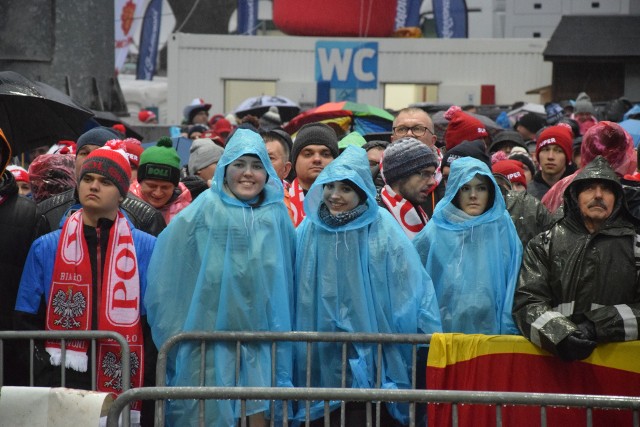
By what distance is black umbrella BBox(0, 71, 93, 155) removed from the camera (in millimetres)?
8531

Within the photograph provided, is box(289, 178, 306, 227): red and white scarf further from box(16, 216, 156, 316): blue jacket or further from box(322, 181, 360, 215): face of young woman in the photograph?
box(16, 216, 156, 316): blue jacket

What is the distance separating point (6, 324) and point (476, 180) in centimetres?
271

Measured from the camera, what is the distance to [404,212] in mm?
7371

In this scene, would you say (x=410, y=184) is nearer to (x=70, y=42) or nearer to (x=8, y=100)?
(x=8, y=100)

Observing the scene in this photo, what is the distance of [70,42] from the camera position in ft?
54.4

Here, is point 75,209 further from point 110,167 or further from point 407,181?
point 407,181

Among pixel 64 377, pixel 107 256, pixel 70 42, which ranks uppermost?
pixel 70 42

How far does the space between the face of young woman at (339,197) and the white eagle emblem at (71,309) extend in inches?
54.5

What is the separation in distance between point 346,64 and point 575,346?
23.5 meters

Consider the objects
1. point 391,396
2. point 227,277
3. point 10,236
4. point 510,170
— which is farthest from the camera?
point 510,170

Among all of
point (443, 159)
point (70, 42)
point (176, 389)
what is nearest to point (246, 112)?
point (70, 42)

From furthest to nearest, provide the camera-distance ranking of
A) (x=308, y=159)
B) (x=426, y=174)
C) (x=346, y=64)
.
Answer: (x=346, y=64) → (x=308, y=159) → (x=426, y=174)

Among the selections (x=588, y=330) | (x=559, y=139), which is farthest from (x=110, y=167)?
(x=559, y=139)

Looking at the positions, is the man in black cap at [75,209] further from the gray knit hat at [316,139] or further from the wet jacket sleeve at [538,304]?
the wet jacket sleeve at [538,304]
